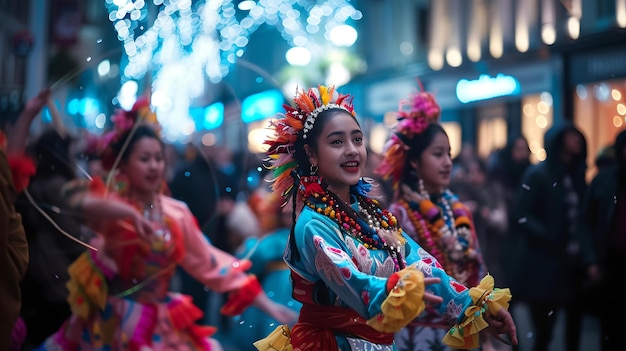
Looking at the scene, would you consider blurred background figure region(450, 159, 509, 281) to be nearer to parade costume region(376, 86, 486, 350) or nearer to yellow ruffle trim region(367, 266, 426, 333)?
parade costume region(376, 86, 486, 350)

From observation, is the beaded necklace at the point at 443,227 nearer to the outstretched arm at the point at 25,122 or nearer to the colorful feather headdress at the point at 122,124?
the colorful feather headdress at the point at 122,124

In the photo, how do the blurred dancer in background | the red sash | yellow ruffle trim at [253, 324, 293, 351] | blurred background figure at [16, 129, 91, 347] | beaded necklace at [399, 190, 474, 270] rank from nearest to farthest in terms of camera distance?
the red sash, yellow ruffle trim at [253, 324, 293, 351], beaded necklace at [399, 190, 474, 270], the blurred dancer in background, blurred background figure at [16, 129, 91, 347]

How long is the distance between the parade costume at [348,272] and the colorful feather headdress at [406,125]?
1.21 meters

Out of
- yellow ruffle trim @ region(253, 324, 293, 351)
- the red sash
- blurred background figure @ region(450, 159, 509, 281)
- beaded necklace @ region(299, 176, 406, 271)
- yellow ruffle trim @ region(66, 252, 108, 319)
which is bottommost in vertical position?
blurred background figure @ region(450, 159, 509, 281)

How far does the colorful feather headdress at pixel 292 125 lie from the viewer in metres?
3.37

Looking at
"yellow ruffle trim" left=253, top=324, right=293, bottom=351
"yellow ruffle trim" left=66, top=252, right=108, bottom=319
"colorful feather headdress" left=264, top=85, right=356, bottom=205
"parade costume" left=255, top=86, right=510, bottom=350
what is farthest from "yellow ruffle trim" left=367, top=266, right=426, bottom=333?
"yellow ruffle trim" left=66, top=252, right=108, bottom=319

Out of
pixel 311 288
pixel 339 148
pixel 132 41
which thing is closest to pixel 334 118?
pixel 339 148

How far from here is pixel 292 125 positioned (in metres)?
3.37

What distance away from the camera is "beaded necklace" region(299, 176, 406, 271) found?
320cm

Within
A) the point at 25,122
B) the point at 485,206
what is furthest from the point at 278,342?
the point at 485,206

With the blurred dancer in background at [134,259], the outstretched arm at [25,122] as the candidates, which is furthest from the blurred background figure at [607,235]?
the outstretched arm at [25,122]

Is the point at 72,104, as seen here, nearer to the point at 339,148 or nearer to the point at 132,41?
the point at 132,41

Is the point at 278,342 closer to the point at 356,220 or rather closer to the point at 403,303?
the point at 356,220

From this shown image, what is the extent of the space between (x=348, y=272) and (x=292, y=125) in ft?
2.41
